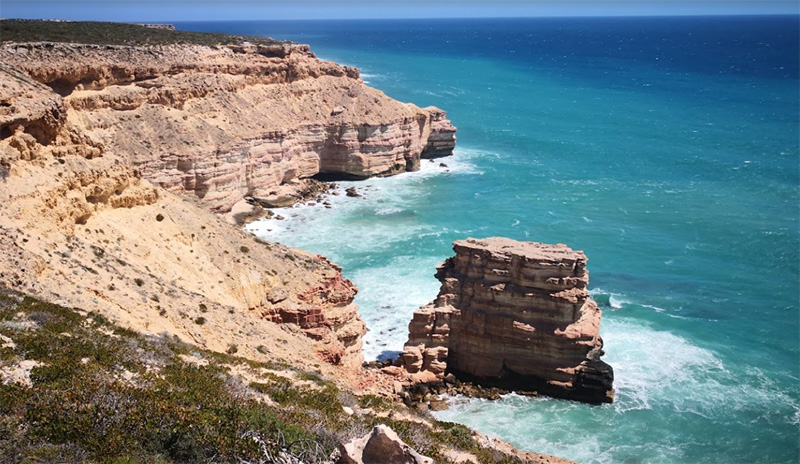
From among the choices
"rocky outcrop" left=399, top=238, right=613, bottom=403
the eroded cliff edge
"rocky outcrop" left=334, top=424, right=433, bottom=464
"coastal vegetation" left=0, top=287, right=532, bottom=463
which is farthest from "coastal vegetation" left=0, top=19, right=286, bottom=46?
"rocky outcrop" left=334, top=424, right=433, bottom=464

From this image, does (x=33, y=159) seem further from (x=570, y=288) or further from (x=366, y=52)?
(x=366, y=52)

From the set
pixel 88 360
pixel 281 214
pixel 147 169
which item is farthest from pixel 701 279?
pixel 88 360

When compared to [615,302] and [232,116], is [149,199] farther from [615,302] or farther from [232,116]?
[232,116]

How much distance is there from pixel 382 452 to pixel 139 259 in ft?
56.6

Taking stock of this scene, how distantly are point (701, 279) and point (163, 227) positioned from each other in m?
35.0

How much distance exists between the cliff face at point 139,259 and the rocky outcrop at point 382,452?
10943mm

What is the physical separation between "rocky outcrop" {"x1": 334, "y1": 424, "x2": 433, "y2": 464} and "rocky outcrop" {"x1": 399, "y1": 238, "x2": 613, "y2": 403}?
20784 millimetres

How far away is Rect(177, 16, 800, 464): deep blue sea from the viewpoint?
109 ft

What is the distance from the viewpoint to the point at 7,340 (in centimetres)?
1669

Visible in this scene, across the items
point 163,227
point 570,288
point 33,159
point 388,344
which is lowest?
point 388,344

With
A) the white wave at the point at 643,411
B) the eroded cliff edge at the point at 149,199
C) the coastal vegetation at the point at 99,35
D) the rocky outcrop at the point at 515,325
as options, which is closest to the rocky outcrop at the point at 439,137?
the coastal vegetation at the point at 99,35

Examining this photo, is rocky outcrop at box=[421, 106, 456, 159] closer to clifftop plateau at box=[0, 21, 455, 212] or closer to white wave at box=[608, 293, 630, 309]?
clifftop plateau at box=[0, 21, 455, 212]

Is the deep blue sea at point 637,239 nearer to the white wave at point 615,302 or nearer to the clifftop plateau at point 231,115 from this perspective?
the white wave at point 615,302

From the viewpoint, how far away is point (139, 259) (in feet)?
90.1
